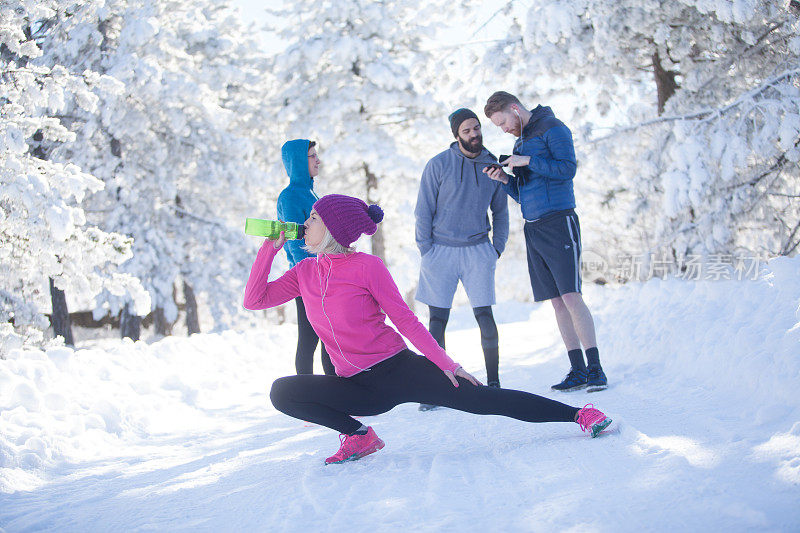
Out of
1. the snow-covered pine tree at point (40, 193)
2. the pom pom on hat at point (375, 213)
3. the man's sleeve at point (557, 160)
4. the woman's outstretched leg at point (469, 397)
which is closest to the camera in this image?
the woman's outstretched leg at point (469, 397)

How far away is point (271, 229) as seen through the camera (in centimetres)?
309

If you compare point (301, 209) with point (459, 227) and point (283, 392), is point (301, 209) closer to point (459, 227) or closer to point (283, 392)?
point (459, 227)

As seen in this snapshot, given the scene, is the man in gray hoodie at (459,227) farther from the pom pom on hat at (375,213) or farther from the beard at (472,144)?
the pom pom on hat at (375,213)

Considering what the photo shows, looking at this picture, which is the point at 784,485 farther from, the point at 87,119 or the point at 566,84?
the point at 87,119

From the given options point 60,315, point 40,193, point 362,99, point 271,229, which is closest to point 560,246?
point 271,229

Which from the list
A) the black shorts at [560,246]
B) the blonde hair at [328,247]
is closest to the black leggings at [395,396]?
the blonde hair at [328,247]

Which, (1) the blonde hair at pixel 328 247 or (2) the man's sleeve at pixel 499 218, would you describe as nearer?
(1) the blonde hair at pixel 328 247

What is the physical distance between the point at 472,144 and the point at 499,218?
66cm

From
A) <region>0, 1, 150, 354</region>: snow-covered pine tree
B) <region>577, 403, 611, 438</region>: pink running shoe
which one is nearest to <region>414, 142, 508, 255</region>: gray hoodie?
<region>577, 403, 611, 438</region>: pink running shoe

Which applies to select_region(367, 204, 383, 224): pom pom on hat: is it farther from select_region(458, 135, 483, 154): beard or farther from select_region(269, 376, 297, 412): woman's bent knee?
select_region(458, 135, 483, 154): beard

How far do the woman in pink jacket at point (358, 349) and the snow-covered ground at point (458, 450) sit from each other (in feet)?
0.82

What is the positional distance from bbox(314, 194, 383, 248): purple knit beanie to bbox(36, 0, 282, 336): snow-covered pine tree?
8505 millimetres

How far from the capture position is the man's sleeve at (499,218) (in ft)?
15.9

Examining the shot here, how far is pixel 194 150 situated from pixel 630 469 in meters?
13.4
